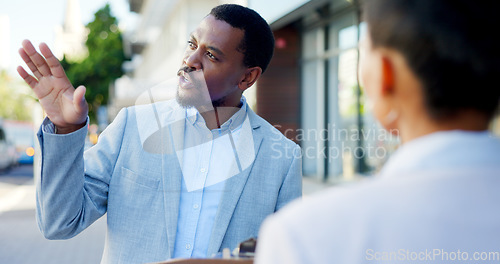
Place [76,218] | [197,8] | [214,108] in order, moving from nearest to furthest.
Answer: [76,218]
[214,108]
[197,8]

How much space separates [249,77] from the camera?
2312mm

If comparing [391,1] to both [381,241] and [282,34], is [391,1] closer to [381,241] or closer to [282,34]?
[381,241]

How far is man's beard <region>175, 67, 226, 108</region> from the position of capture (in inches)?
79.0

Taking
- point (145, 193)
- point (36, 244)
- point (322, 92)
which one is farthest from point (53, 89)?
point (322, 92)

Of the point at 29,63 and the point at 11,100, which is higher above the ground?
the point at 11,100

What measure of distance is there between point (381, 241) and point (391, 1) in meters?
0.34

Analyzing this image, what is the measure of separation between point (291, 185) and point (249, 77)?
22.3 inches

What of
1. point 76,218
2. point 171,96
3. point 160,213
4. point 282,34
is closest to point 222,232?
point 160,213

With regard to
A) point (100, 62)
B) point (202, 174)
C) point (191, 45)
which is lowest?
point (202, 174)

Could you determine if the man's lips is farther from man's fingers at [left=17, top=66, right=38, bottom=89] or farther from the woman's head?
the woman's head

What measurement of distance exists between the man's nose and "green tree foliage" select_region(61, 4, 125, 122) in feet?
103

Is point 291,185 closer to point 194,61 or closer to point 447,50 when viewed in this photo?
point 194,61

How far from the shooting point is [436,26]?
2.36ft

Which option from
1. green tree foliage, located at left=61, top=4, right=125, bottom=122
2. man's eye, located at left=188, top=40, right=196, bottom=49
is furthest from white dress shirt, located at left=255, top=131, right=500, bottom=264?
green tree foliage, located at left=61, top=4, right=125, bottom=122
